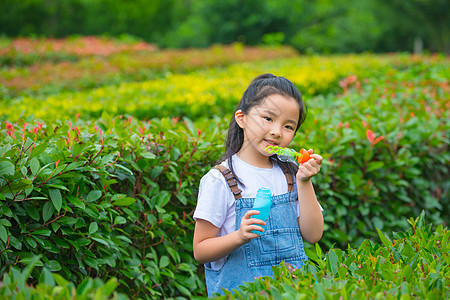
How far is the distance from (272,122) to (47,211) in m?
1.07

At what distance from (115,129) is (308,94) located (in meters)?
3.97

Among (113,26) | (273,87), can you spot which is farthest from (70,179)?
(113,26)

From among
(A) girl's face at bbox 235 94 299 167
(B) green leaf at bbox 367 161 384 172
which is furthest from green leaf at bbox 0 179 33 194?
(B) green leaf at bbox 367 161 384 172

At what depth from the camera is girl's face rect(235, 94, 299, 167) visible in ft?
6.25

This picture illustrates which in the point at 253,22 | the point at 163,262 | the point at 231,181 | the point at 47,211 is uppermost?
the point at 253,22

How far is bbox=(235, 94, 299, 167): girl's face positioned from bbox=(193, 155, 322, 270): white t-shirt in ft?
0.37

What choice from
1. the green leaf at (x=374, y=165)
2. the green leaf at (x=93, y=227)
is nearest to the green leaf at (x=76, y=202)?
the green leaf at (x=93, y=227)

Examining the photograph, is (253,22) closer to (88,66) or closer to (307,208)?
(88,66)

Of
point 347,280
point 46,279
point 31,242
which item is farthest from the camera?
point 31,242

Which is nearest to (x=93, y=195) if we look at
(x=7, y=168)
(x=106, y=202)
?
(x=106, y=202)

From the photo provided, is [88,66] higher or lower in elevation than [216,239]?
lower

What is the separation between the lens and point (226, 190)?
1.90 m

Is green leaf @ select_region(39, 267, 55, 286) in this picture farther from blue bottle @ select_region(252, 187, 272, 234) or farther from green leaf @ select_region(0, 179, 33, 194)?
blue bottle @ select_region(252, 187, 272, 234)

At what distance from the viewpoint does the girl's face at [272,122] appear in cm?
191
